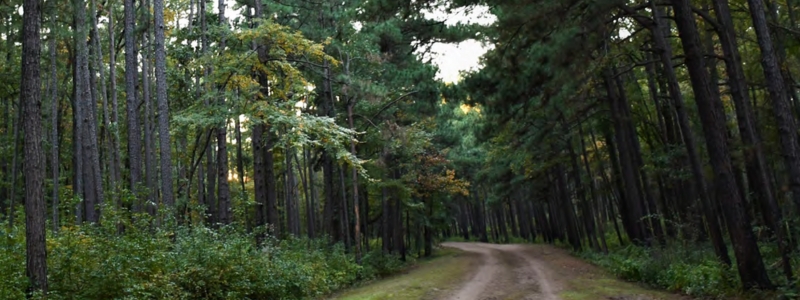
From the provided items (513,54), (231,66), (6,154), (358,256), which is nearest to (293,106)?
(231,66)

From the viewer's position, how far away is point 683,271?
1212 centimetres

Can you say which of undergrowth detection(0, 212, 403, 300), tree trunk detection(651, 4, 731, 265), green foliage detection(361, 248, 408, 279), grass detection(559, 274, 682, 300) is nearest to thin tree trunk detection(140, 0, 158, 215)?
green foliage detection(361, 248, 408, 279)

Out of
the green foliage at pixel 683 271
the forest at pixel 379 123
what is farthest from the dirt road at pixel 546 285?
the forest at pixel 379 123

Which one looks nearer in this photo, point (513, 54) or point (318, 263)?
point (513, 54)

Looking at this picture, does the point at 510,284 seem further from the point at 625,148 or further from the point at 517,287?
the point at 625,148

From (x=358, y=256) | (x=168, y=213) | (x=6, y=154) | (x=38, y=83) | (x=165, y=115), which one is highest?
(x=6, y=154)

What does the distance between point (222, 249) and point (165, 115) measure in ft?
16.6

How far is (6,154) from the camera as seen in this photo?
27.6m

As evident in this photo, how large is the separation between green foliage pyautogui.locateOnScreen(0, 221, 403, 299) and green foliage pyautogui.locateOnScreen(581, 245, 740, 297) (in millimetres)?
8469

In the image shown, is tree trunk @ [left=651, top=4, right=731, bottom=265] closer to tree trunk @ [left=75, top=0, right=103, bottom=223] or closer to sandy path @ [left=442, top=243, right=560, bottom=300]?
sandy path @ [left=442, top=243, right=560, bottom=300]

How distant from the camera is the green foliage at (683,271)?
1073 centimetres

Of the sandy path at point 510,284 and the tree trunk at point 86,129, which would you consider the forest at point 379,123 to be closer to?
the tree trunk at point 86,129

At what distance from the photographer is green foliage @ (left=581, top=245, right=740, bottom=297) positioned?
10.7m

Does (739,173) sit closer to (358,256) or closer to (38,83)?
(358,256)
